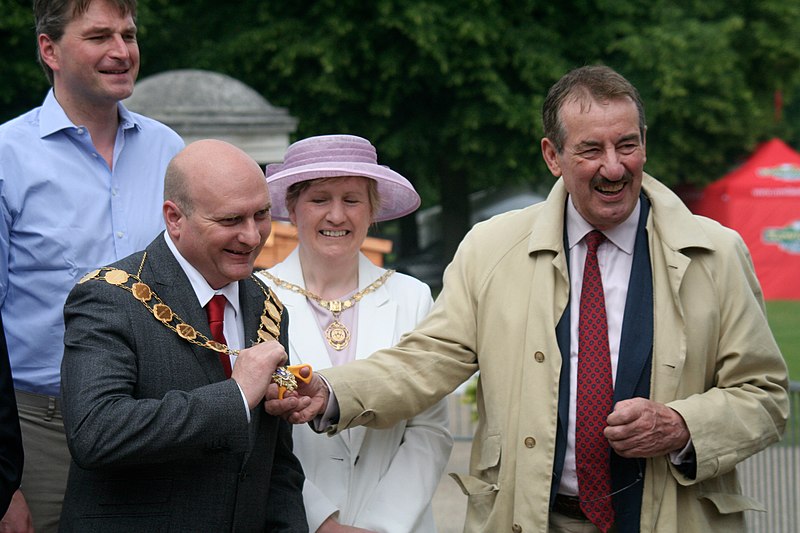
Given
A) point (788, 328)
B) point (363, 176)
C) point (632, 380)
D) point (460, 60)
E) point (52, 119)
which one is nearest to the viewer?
point (632, 380)

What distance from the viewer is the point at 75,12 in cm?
386

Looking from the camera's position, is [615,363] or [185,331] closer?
[185,331]

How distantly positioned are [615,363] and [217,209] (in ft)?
4.18

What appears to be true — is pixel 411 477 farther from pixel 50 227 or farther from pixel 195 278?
pixel 50 227

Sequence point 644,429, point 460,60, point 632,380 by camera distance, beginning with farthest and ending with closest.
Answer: point 460,60
point 632,380
point 644,429

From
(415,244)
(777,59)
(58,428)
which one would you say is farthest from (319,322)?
(415,244)

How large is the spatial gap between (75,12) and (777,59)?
20071 mm

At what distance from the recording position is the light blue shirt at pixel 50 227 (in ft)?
12.4

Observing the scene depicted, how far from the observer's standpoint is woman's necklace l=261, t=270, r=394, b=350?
4.11 meters

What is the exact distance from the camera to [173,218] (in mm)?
3148

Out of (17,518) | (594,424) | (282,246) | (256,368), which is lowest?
(282,246)

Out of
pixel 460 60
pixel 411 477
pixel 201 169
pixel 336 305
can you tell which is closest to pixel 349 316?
pixel 336 305

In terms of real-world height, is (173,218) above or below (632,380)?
above

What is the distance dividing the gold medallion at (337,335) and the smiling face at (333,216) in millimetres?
234
